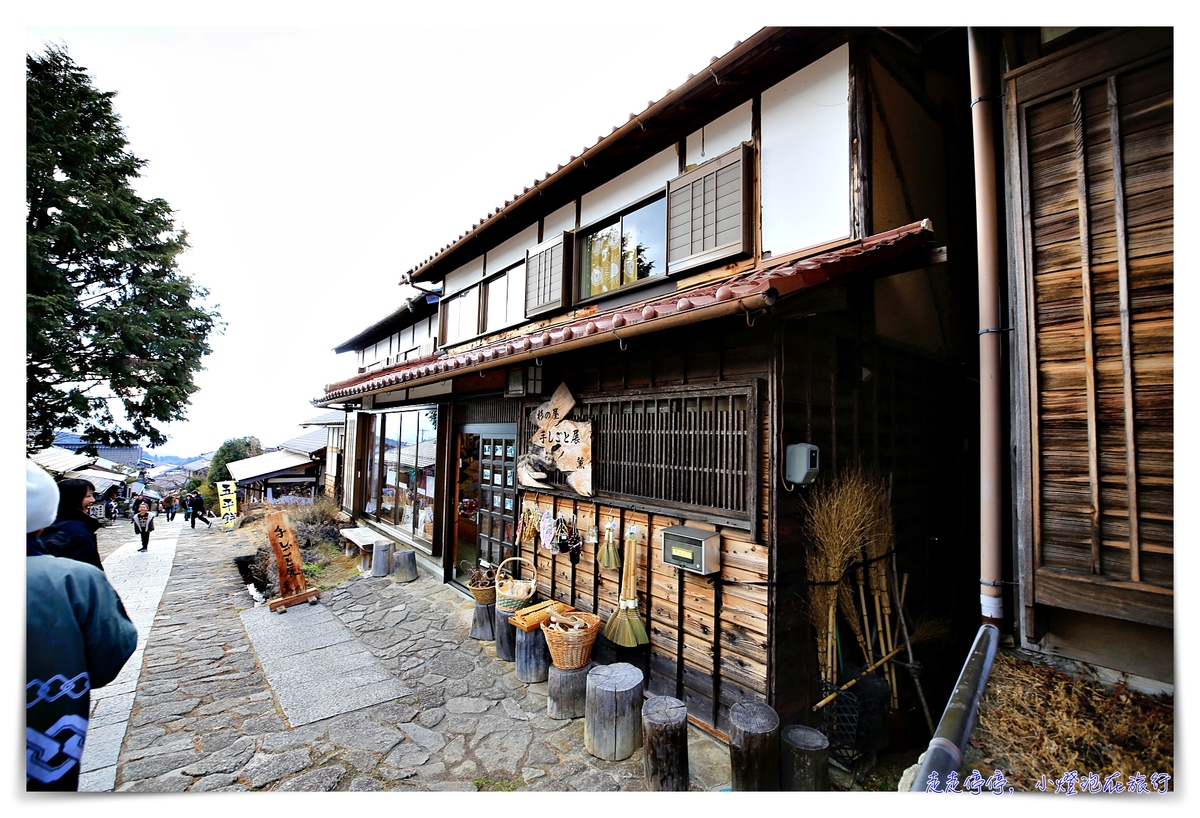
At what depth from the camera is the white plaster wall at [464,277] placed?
28.2 ft

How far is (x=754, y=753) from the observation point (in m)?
3.03

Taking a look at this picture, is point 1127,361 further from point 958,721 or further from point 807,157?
point 807,157

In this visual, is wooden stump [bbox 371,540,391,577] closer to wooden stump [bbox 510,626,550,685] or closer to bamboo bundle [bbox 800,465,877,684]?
wooden stump [bbox 510,626,550,685]

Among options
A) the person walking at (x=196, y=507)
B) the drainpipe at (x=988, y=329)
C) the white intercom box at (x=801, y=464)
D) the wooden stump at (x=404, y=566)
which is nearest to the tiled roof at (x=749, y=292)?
the drainpipe at (x=988, y=329)

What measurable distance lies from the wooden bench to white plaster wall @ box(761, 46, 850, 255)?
848cm

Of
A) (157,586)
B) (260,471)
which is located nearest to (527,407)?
(157,586)

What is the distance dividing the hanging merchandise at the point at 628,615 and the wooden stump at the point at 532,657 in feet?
2.49

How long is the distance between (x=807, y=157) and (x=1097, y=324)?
247cm

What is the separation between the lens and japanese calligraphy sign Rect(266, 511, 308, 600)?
6.43 meters

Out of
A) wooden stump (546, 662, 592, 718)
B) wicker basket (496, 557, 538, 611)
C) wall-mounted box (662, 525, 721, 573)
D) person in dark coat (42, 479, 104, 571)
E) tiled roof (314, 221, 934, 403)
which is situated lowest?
wooden stump (546, 662, 592, 718)

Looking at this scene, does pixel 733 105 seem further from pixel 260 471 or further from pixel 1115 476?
pixel 260 471

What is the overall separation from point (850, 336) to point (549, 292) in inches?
153

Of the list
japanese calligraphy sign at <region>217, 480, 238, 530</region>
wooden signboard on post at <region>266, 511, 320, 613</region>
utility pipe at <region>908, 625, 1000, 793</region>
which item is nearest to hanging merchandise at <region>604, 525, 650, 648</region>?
utility pipe at <region>908, 625, 1000, 793</region>

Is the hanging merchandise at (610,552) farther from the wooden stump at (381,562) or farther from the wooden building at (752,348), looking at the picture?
the wooden stump at (381,562)
